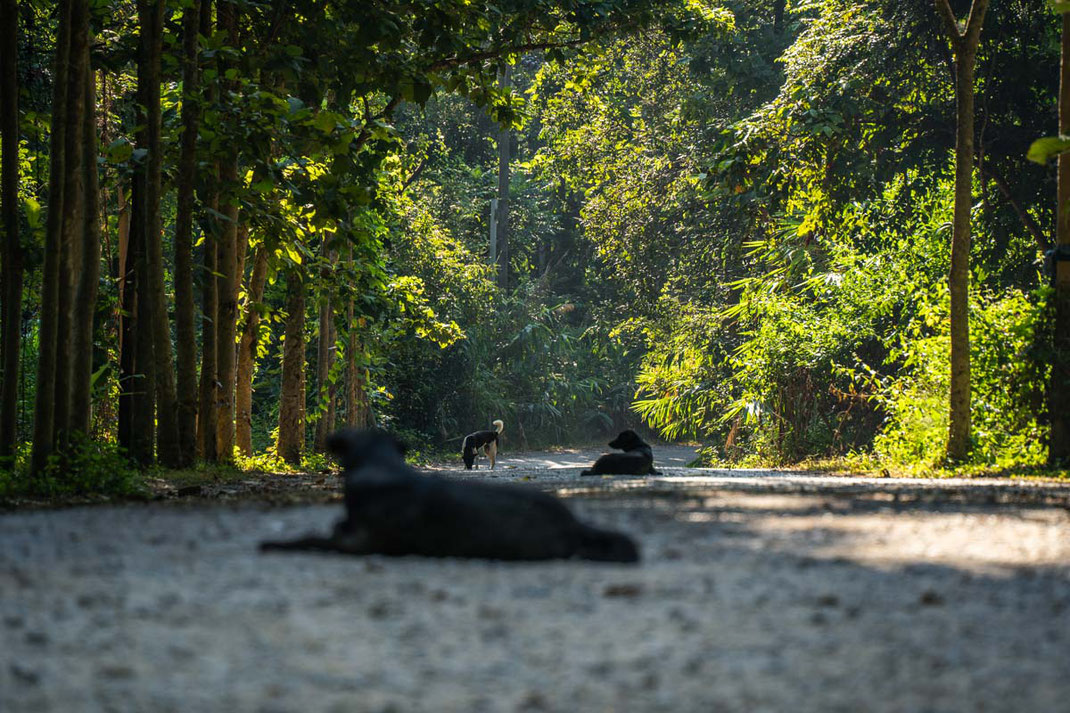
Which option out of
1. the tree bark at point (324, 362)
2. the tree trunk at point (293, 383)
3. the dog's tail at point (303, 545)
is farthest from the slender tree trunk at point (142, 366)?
the dog's tail at point (303, 545)

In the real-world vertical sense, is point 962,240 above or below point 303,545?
above

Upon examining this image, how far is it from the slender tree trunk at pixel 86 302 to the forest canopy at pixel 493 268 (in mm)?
33

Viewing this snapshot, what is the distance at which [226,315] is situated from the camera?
18.0 meters

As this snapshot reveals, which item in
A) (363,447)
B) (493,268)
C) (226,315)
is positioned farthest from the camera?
(493,268)

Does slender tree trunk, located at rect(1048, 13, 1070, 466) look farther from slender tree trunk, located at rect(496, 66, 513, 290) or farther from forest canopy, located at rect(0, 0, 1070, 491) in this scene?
slender tree trunk, located at rect(496, 66, 513, 290)

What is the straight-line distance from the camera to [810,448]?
23.1 meters

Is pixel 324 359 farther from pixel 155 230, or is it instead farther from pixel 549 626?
pixel 549 626

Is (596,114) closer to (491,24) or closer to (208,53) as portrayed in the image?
(491,24)

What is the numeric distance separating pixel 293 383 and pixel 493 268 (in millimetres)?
20436

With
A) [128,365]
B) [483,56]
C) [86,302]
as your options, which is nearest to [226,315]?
[128,365]

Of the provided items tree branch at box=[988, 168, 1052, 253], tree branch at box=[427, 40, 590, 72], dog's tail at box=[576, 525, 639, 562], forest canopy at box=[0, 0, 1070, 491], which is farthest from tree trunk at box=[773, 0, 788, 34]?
dog's tail at box=[576, 525, 639, 562]

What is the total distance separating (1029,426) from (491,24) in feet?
32.2

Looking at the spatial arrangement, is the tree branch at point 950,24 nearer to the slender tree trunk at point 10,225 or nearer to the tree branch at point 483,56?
the tree branch at point 483,56

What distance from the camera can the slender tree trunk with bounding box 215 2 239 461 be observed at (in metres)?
17.7
